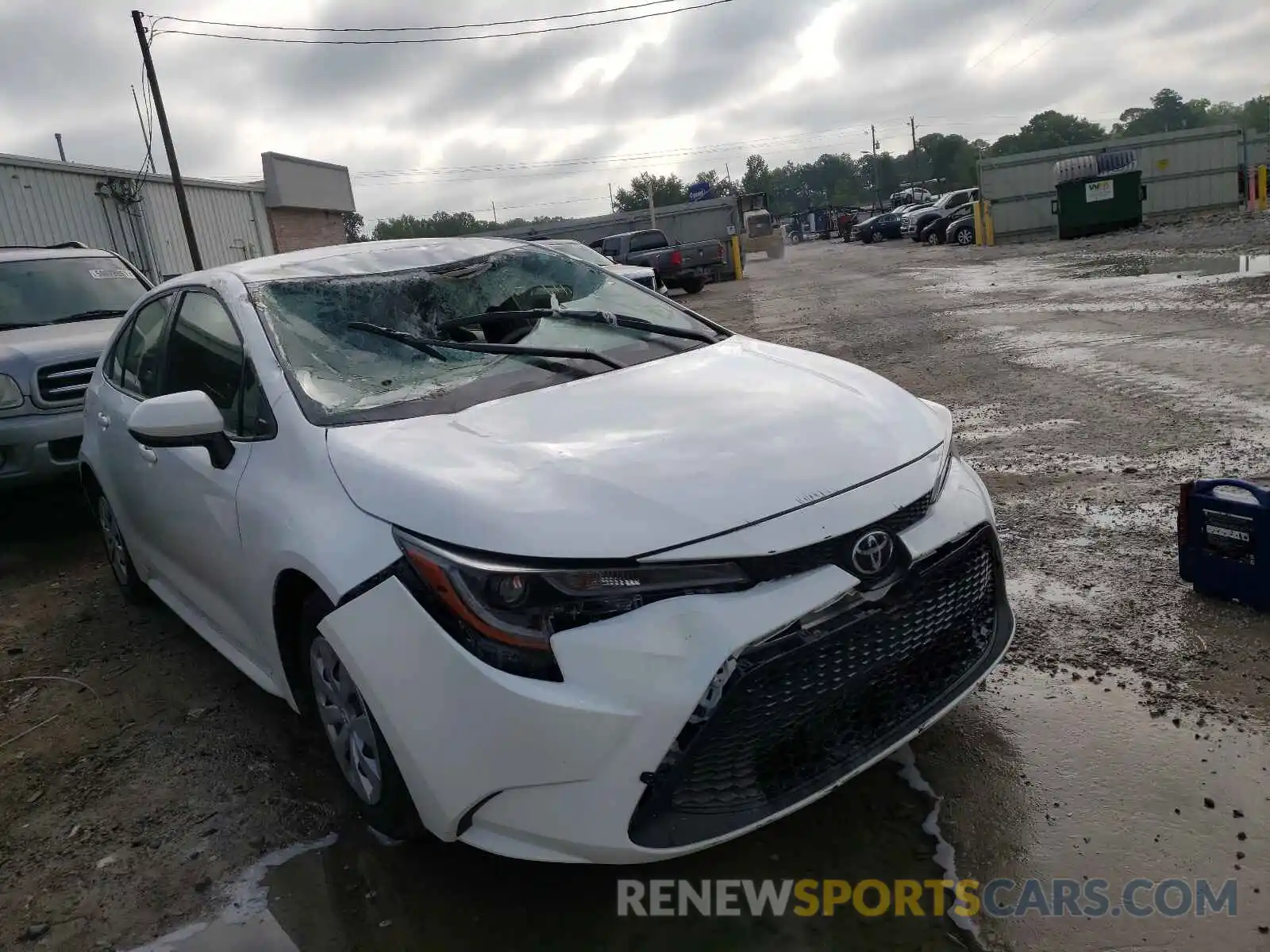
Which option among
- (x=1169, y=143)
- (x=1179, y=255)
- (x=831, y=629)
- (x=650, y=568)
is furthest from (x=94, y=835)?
(x=1169, y=143)

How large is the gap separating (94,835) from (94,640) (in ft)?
6.15

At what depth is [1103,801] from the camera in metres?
2.48

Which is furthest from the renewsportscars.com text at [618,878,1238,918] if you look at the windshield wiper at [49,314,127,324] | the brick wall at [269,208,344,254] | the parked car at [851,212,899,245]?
the parked car at [851,212,899,245]

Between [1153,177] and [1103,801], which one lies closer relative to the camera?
[1103,801]

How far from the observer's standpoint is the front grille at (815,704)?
199 cm

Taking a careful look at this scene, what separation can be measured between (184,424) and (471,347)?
0.92 metres

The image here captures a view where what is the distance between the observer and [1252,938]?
6.51 ft

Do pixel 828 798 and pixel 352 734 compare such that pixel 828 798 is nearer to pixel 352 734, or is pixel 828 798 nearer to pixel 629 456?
pixel 629 456

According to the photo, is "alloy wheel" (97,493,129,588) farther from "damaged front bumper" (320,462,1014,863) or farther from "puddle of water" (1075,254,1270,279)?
"puddle of water" (1075,254,1270,279)

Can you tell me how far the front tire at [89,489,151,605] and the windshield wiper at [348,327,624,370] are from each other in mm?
2087

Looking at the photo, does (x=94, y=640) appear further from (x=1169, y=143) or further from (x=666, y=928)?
(x=1169, y=143)

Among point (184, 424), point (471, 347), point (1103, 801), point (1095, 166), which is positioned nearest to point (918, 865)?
point (1103, 801)

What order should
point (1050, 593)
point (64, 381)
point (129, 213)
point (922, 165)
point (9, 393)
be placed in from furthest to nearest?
point (922, 165) < point (129, 213) < point (64, 381) < point (9, 393) < point (1050, 593)

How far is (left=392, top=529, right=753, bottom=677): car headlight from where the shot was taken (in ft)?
6.58
